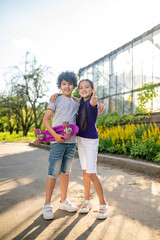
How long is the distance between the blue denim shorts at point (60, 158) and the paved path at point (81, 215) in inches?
18.4

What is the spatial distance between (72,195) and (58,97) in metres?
1.43

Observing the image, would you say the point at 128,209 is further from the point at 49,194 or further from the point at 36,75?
the point at 36,75

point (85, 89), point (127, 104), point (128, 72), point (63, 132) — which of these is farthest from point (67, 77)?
point (128, 72)

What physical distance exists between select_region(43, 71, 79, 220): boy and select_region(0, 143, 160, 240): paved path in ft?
0.65

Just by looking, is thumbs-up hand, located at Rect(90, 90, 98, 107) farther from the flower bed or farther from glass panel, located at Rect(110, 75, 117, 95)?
glass panel, located at Rect(110, 75, 117, 95)

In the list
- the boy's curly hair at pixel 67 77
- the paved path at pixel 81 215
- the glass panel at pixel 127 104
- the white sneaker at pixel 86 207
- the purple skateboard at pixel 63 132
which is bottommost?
the paved path at pixel 81 215

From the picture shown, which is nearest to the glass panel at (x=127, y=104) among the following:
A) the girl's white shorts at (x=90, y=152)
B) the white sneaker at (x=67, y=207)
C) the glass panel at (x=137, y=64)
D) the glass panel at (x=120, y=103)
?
the glass panel at (x=120, y=103)

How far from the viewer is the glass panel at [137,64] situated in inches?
487

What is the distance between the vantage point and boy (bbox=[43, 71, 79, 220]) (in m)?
2.32

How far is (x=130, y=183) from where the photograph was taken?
3.49 metres

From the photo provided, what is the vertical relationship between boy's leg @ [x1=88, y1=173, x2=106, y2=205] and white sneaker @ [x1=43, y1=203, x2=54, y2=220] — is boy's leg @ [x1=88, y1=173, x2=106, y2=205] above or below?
above

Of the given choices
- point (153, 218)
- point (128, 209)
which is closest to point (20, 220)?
point (128, 209)

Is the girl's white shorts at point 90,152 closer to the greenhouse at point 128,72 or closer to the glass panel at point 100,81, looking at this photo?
the greenhouse at point 128,72

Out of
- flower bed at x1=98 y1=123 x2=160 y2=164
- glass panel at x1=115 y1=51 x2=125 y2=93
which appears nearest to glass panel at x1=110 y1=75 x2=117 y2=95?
glass panel at x1=115 y1=51 x2=125 y2=93
